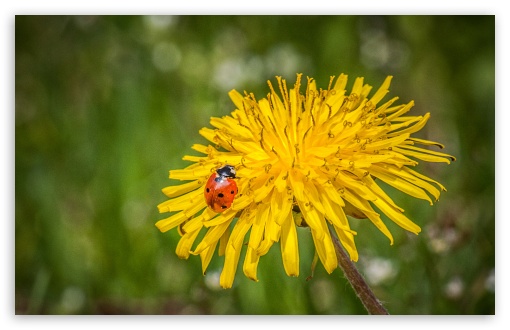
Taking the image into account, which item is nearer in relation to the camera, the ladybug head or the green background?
the ladybug head

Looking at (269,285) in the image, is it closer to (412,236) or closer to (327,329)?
(327,329)

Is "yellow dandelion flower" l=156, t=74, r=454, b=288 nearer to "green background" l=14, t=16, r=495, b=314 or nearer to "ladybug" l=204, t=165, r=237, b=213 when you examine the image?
"ladybug" l=204, t=165, r=237, b=213

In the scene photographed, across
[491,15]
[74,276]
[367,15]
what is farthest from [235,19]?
[74,276]

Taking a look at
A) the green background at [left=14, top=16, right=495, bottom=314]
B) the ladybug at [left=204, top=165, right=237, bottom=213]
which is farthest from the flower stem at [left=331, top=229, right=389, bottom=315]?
the green background at [left=14, top=16, right=495, bottom=314]

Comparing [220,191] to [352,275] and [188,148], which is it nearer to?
[352,275]

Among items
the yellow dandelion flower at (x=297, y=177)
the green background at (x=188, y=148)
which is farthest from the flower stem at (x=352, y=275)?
the green background at (x=188, y=148)

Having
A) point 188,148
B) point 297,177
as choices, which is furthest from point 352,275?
point 188,148
